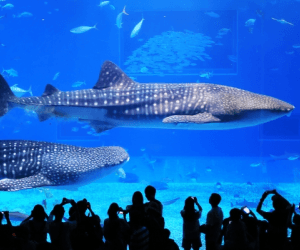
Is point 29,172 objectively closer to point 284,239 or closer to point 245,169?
point 284,239

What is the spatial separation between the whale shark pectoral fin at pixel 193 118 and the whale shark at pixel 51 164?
3.76 feet

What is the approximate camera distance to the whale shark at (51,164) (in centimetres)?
482

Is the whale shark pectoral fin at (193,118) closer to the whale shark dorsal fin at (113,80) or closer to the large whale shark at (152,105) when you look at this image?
the large whale shark at (152,105)

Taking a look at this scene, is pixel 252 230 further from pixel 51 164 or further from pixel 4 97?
pixel 4 97

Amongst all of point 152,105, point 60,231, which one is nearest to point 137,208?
point 60,231

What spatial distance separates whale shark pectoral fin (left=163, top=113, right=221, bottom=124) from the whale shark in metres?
1.15

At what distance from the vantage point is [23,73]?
2552cm

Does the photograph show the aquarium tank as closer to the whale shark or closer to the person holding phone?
the whale shark

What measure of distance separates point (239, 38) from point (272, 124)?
6.41 meters

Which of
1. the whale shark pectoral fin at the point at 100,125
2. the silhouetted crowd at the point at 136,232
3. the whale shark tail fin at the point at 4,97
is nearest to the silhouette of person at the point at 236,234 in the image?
the silhouetted crowd at the point at 136,232

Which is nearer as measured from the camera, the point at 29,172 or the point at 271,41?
the point at 29,172

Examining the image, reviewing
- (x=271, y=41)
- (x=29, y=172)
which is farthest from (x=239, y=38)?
(x=29, y=172)

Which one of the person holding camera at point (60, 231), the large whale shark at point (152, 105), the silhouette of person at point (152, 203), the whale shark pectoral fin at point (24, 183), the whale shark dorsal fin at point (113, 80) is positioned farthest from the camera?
the whale shark dorsal fin at point (113, 80)

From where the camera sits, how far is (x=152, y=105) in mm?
6277
